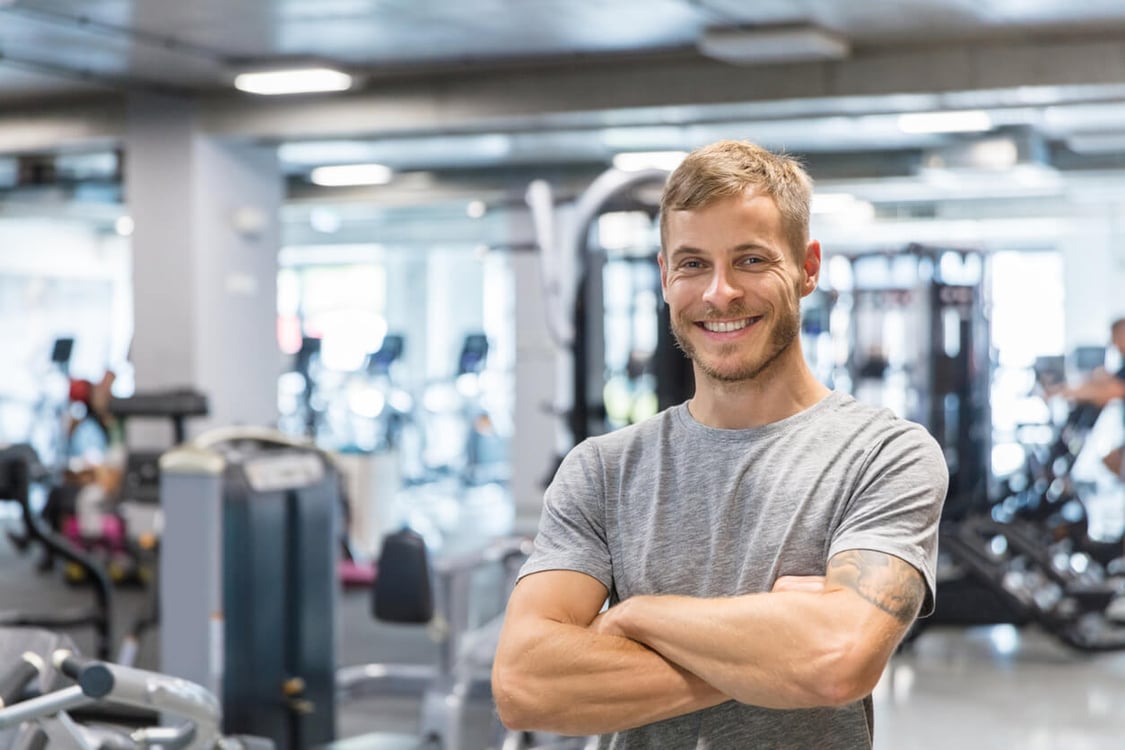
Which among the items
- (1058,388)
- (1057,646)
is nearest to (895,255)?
(1058,388)

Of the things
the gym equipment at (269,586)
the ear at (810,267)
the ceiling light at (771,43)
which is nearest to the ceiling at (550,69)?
the ceiling light at (771,43)

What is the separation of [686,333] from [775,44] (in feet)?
18.5

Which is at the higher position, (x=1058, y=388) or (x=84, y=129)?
(x=84, y=129)

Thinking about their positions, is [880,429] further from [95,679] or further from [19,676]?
[19,676]

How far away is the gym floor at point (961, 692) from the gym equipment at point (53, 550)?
0.91 ft

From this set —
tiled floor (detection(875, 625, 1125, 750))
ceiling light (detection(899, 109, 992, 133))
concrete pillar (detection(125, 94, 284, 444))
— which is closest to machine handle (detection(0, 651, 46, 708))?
tiled floor (detection(875, 625, 1125, 750))

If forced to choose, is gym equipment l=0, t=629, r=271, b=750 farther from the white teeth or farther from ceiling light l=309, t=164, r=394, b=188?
ceiling light l=309, t=164, r=394, b=188

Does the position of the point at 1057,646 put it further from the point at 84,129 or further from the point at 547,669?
the point at 84,129

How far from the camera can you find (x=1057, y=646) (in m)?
6.91

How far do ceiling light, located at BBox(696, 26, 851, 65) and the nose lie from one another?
5.55m

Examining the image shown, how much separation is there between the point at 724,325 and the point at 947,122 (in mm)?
7724

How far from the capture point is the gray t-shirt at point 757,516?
4.61ft

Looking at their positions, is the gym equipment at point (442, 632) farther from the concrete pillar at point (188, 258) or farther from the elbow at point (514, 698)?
the concrete pillar at point (188, 258)

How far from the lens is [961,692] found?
590cm
